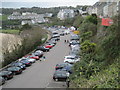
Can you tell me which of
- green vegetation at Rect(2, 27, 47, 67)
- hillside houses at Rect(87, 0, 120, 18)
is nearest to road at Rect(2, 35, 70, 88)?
green vegetation at Rect(2, 27, 47, 67)

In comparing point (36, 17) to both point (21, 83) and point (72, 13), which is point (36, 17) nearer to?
point (72, 13)

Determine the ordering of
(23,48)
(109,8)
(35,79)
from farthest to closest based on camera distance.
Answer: (109,8), (23,48), (35,79)

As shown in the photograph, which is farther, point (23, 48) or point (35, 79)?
point (23, 48)

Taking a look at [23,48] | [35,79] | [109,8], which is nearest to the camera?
[35,79]

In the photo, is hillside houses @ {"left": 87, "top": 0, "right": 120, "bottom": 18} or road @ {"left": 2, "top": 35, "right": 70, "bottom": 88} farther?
hillside houses @ {"left": 87, "top": 0, "right": 120, "bottom": 18}

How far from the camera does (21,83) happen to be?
46.1ft

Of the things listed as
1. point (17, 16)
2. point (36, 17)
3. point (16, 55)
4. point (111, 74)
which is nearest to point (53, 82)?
point (111, 74)

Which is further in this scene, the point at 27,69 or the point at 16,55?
the point at 16,55

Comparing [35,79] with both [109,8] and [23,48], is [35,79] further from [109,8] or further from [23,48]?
[109,8]

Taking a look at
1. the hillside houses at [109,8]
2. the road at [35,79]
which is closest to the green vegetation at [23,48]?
the road at [35,79]

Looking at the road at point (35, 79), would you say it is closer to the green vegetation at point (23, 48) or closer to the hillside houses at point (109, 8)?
the green vegetation at point (23, 48)

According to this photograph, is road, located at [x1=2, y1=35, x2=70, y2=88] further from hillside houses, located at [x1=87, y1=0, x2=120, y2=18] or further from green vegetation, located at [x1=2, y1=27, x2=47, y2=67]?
hillside houses, located at [x1=87, y1=0, x2=120, y2=18]

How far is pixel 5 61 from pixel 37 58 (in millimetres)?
3460

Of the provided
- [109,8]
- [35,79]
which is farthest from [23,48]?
[109,8]
